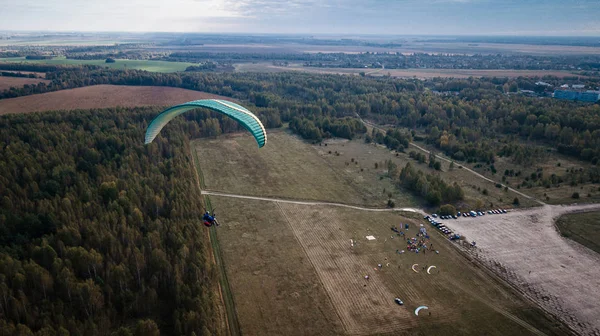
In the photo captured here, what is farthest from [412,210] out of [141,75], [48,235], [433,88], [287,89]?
[141,75]

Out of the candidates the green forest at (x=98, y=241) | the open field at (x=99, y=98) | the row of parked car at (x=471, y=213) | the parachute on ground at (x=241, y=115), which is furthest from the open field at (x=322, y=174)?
the open field at (x=99, y=98)

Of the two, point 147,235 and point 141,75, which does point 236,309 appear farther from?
point 141,75

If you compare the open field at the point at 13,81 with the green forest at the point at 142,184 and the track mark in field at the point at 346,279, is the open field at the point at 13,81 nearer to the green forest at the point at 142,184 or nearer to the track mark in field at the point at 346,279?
the green forest at the point at 142,184

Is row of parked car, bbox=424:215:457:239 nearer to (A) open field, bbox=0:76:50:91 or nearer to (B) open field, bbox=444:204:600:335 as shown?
(B) open field, bbox=444:204:600:335

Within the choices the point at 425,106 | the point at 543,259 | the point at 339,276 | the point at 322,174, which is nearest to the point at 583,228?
the point at 543,259

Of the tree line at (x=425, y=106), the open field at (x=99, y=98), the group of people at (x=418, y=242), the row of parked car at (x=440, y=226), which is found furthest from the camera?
the open field at (x=99, y=98)

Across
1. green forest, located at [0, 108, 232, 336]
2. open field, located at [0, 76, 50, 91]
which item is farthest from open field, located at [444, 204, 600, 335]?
open field, located at [0, 76, 50, 91]
